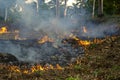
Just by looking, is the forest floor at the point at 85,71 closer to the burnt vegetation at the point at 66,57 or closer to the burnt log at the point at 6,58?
the burnt vegetation at the point at 66,57

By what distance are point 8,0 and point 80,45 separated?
140ft

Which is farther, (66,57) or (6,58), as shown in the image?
(66,57)

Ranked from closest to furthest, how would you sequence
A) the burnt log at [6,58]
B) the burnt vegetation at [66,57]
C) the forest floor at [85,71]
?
the forest floor at [85,71]
the burnt vegetation at [66,57]
the burnt log at [6,58]

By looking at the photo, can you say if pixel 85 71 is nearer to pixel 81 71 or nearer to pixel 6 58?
pixel 81 71

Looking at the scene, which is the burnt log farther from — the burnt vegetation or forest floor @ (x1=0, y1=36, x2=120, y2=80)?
forest floor @ (x1=0, y1=36, x2=120, y2=80)

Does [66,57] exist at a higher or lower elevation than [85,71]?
lower

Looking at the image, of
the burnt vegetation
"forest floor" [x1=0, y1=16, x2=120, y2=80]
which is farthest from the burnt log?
"forest floor" [x1=0, y1=16, x2=120, y2=80]

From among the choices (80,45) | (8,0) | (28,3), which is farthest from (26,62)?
(28,3)

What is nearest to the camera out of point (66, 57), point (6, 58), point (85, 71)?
point (85, 71)

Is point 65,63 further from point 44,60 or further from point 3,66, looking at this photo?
point 3,66

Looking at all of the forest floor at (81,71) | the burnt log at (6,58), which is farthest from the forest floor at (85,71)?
the burnt log at (6,58)

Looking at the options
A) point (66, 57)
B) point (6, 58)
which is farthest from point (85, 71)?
point (6, 58)

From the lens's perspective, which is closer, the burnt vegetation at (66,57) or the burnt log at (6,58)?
the burnt vegetation at (66,57)

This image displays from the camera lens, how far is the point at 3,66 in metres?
13.3
